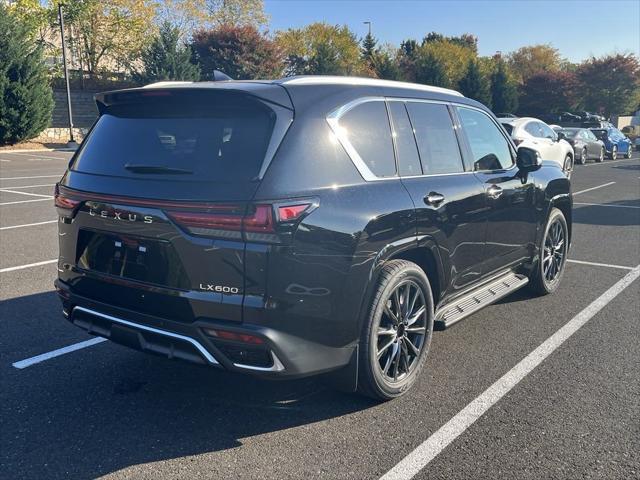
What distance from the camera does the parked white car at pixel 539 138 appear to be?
1405 centimetres

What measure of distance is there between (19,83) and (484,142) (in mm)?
25981

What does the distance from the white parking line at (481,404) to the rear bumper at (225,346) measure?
611 millimetres

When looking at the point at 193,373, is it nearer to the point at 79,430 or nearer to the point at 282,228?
the point at 79,430

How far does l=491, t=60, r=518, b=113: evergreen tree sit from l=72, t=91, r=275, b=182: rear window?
52766 mm

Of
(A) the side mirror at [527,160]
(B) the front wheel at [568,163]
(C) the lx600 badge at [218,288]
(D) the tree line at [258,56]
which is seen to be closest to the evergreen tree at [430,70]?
(D) the tree line at [258,56]

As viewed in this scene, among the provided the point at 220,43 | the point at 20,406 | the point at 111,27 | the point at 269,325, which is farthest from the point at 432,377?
the point at 111,27

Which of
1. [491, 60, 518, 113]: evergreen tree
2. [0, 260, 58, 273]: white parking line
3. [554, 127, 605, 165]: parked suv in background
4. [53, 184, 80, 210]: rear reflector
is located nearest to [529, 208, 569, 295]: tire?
[53, 184, 80, 210]: rear reflector

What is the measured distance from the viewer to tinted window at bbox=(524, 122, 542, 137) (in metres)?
14.7

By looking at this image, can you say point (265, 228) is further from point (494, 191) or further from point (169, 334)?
point (494, 191)

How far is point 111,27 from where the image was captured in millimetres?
43125

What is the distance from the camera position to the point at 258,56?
139 feet

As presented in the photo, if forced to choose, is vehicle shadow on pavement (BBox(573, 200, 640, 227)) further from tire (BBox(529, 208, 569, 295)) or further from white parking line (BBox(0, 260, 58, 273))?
white parking line (BBox(0, 260, 58, 273))

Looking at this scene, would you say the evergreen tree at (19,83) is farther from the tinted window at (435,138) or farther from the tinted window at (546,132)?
the tinted window at (435,138)

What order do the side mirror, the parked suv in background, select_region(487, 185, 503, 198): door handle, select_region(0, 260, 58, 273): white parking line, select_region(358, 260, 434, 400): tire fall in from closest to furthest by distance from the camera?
select_region(358, 260, 434, 400): tire
select_region(487, 185, 503, 198): door handle
the side mirror
select_region(0, 260, 58, 273): white parking line
the parked suv in background
